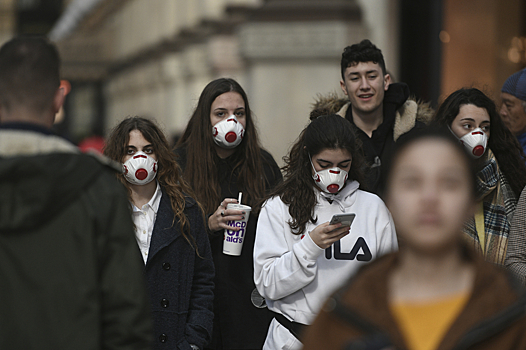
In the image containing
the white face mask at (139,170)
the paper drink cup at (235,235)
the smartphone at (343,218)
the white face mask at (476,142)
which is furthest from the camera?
the paper drink cup at (235,235)

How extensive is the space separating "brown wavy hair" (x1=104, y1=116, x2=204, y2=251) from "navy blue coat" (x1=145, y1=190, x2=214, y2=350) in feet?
0.30

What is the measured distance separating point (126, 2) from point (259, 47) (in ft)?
88.8

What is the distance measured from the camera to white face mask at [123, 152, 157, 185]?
4.25 metres

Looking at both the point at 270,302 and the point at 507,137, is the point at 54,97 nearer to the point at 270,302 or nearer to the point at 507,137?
the point at 270,302

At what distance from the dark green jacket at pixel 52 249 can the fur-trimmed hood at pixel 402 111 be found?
2567 millimetres

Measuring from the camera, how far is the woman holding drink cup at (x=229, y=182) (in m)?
5.02

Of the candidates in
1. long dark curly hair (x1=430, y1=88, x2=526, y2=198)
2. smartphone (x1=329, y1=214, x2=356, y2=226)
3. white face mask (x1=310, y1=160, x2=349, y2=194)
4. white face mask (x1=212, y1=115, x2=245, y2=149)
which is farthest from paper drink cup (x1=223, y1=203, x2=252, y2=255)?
long dark curly hair (x1=430, y1=88, x2=526, y2=198)

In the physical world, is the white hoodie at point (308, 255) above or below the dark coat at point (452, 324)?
below

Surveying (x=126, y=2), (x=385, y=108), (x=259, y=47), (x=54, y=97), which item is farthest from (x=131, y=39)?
(x=54, y=97)

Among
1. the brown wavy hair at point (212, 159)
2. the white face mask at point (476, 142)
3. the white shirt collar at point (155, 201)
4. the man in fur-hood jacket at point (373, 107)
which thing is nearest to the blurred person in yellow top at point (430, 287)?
the white shirt collar at point (155, 201)

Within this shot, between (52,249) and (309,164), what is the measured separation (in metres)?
1.81

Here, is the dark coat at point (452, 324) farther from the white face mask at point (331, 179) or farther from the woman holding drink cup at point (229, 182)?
the woman holding drink cup at point (229, 182)

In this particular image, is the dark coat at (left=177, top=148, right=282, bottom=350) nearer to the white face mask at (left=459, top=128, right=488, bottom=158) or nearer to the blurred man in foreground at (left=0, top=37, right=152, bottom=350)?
the white face mask at (left=459, top=128, right=488, bottom=158)

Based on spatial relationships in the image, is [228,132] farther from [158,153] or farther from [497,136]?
[497,136]
